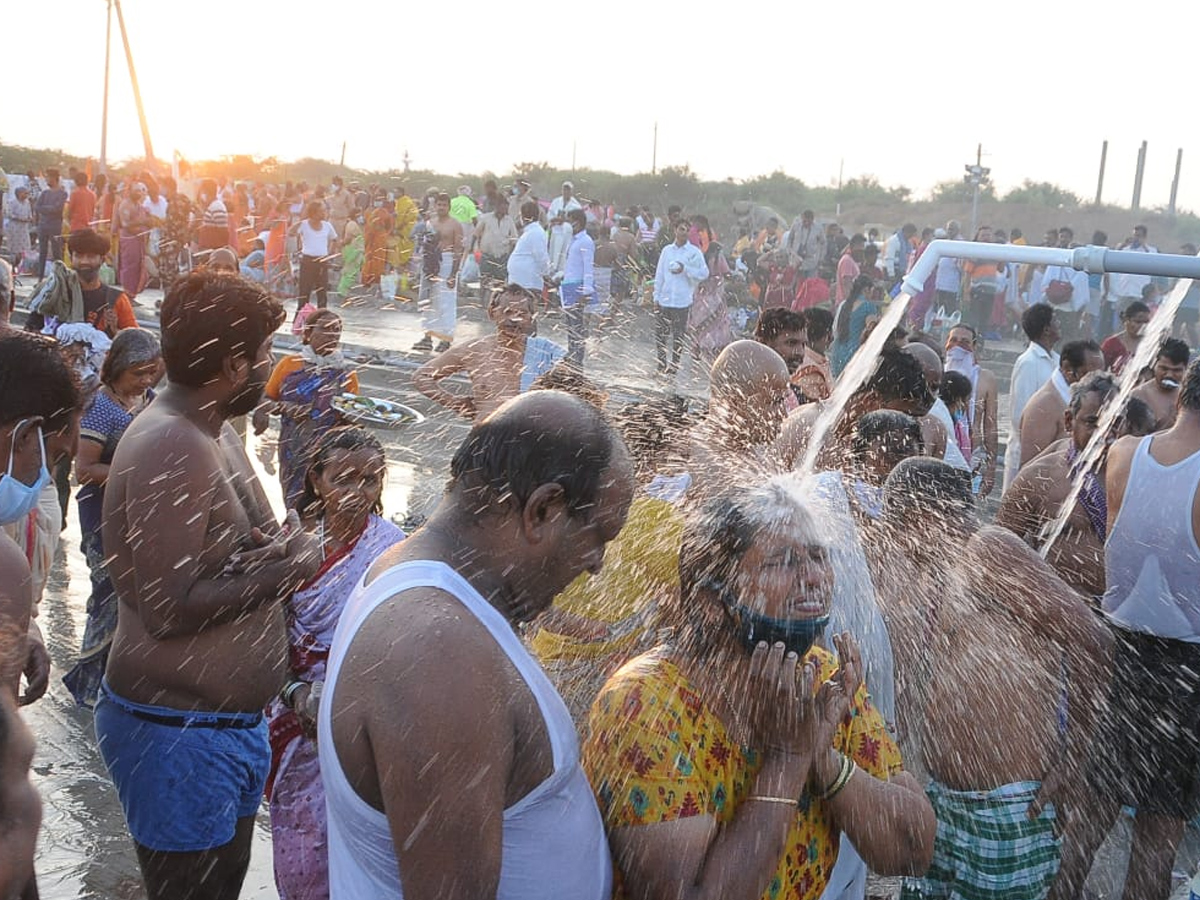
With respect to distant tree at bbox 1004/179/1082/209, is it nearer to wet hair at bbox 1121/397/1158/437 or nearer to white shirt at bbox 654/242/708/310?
white shirt at bbox 654/242/708/310

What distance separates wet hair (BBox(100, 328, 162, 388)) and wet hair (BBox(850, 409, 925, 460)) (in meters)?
3.13

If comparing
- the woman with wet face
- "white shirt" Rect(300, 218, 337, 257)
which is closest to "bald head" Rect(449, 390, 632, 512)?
the woman with wet face

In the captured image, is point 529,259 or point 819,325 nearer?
point 819,325

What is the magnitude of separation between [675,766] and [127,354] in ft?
13.8

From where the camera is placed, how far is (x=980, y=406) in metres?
8.53

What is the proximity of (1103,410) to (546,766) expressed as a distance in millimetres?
4395

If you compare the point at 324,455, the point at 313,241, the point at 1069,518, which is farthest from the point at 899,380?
the point at 313,241

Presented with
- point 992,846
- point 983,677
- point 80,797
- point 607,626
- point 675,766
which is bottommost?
point 80,797

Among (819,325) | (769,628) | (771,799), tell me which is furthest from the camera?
(819,325)

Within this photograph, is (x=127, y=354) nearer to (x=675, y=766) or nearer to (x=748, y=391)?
(x=748, y=391)

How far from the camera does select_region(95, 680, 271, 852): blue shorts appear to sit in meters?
3.18

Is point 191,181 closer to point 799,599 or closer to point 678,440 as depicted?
point 678,440

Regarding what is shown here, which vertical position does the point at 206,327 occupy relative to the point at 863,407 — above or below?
above

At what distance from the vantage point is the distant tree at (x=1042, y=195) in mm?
46906
